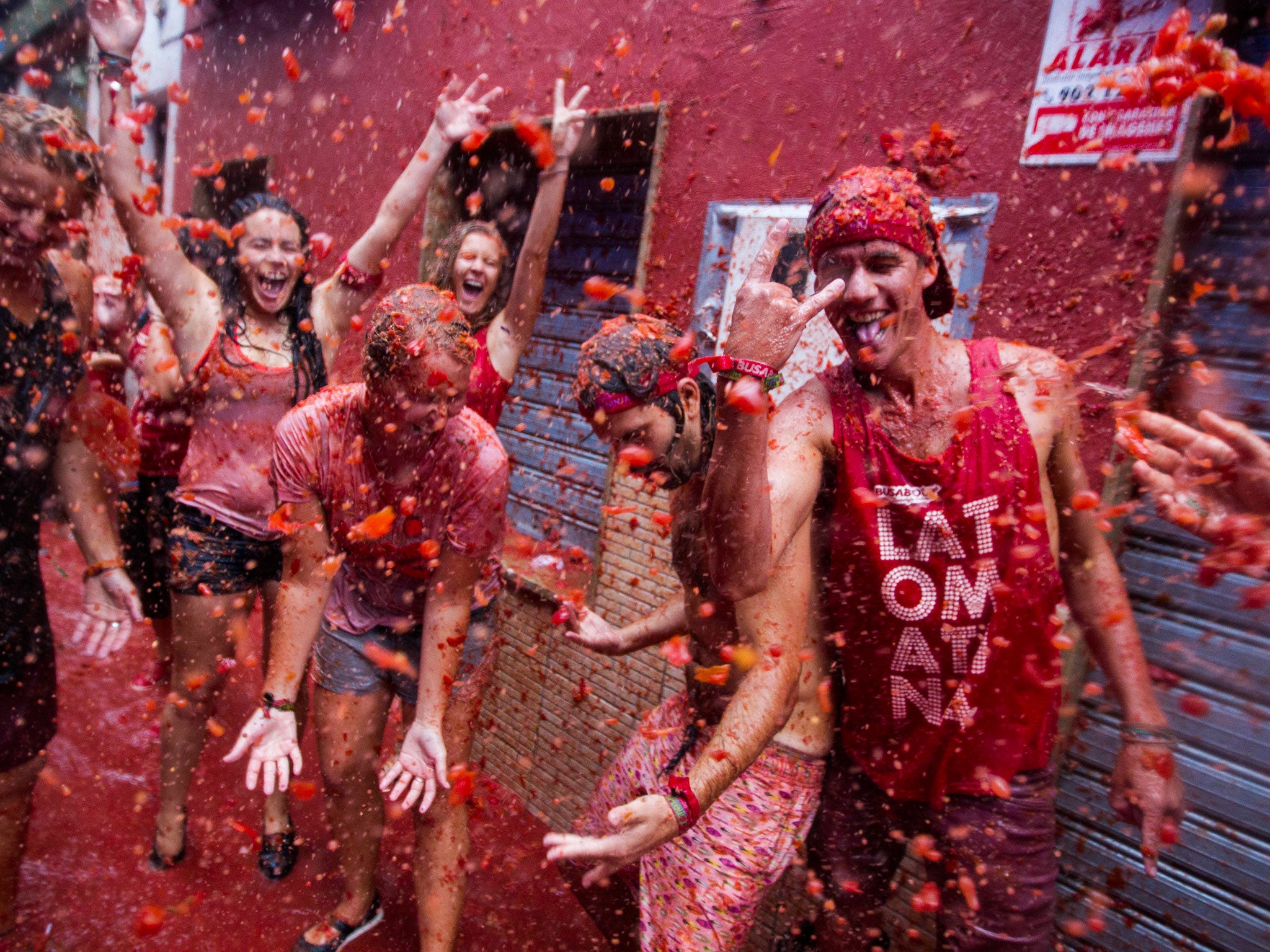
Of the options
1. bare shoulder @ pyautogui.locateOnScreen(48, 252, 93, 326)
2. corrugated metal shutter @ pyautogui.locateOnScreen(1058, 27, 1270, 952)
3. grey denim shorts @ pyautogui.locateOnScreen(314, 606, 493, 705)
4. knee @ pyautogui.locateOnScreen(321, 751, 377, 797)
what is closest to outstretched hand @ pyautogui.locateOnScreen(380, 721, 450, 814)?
grey denim shorts @ pyautogui.locateOnScreen(314, 606, 493, 705)

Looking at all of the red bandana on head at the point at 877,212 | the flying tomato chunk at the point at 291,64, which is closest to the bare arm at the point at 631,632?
the red bandana on head at the point at 877,212

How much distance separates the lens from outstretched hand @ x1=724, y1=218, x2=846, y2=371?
72.2 inches

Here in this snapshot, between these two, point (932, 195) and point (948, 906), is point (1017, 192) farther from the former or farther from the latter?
point (948, 906)

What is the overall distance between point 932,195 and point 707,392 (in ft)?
3.87

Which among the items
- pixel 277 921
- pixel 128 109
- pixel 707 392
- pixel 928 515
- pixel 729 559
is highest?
pixel 128 109

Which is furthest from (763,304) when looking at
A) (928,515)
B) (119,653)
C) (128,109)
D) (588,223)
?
(119,653)

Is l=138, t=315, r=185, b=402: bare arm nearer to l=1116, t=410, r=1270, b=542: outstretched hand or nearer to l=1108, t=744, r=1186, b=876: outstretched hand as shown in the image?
l=1116, t=410, r=1270, b=542: outstretched hand

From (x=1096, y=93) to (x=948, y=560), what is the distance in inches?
59.2

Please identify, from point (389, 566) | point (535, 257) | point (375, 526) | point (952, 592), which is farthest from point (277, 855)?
point (952, 592)

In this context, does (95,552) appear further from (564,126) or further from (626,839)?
(564,126)

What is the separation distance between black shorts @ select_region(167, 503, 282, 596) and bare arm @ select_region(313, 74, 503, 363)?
2.62 feet

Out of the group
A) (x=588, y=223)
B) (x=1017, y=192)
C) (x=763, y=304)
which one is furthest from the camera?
(x=588, y=223)

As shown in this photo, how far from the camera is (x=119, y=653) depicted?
4965 millimetres

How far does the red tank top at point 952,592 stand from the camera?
6.61 ft
